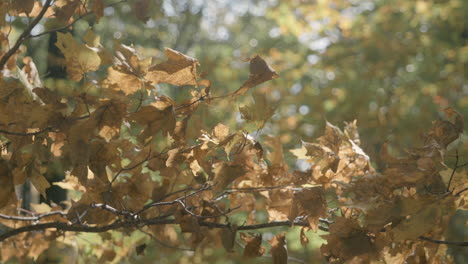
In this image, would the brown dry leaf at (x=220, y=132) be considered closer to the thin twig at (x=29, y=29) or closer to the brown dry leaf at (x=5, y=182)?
the brown dry leaf at (x=5, y=182)

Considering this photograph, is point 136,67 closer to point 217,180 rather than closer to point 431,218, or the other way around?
point 217,180

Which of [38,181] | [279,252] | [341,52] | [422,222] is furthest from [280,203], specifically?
[341,52]

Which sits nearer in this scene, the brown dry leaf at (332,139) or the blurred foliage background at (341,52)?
the brown dry leaf at (332,139)

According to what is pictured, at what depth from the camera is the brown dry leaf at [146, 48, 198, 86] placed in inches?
38.1

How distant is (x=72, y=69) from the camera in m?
1.05

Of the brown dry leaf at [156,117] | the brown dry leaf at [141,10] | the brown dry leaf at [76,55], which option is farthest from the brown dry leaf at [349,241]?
the brown dry leaf at [141,10]

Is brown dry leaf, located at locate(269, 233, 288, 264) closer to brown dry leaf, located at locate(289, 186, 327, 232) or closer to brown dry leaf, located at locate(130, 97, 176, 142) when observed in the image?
brown dry leaf, located at locate(289, 186, 327, 232)

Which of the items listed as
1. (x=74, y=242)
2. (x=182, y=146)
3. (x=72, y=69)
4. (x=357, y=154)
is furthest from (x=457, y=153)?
(x=74, y=242)

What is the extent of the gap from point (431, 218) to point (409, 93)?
482 cm

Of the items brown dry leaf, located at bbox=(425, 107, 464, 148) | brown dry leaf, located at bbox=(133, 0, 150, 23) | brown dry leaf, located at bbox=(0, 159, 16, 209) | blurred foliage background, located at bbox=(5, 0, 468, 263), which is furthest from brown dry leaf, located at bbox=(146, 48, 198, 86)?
blurred foliage background, located at bbox=(5, 0, 468, 263)

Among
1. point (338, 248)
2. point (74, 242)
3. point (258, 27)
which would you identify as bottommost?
point (258, 27)

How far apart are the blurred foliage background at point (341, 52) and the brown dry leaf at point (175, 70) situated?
2.77 metres

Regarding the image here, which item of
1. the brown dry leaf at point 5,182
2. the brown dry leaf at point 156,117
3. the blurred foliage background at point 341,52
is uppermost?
the brown dry leaf at point 156,117

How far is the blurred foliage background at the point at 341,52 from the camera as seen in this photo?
172 inches
